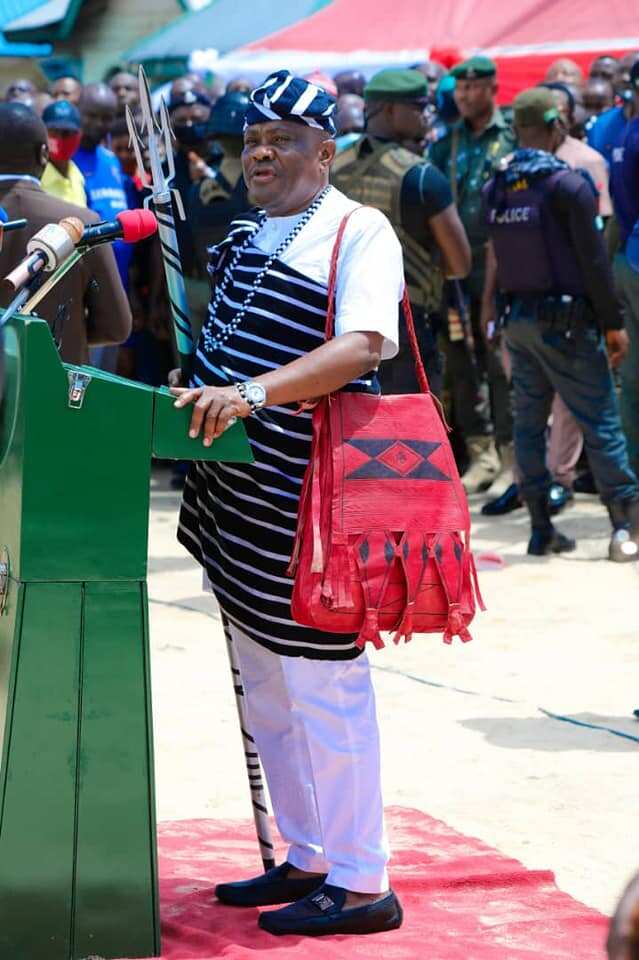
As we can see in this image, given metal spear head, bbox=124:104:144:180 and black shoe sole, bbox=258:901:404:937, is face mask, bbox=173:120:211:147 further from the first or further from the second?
black shoe sole, bbox=258:901:404:937

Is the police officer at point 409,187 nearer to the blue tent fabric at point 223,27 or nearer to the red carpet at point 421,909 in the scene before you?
the red carpet at point 421,909

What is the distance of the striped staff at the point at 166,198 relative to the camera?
11.9 ft

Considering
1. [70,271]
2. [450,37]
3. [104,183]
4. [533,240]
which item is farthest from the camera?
[450,37]

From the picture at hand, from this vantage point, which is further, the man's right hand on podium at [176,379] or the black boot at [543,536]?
the black boot at [543,536]

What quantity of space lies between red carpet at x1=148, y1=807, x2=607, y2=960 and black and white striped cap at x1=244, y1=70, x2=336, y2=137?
5.75ft

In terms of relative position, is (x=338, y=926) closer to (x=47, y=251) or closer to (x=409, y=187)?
(x=47, y=251)

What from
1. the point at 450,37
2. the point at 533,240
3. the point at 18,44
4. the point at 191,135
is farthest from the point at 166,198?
the point at 18,44

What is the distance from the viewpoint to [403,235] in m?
7.49

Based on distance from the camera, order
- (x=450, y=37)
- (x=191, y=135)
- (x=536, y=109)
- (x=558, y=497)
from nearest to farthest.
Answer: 1. (x=536, y=109)
2. (x=558, y=497)
3. (x=191, y=135)
4. (x=450, y=37)

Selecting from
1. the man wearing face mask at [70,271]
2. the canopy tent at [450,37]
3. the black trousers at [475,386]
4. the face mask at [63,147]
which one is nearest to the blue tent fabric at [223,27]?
the canopy tent at [450,37]

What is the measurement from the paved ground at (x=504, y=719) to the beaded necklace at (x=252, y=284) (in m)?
1.57

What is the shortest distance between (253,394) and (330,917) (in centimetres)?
116

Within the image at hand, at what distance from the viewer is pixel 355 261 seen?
354 cm

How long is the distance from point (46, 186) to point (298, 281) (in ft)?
17.4
